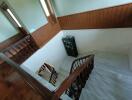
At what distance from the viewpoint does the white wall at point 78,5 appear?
281 centimetres

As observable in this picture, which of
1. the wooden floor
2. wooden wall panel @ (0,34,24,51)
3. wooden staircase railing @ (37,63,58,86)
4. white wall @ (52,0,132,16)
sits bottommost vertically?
wooden staircase railing @ (37,63,58,86)

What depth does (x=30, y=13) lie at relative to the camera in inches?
121

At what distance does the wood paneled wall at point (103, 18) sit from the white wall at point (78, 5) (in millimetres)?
106

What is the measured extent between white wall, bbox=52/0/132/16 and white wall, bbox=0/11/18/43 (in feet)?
5.20

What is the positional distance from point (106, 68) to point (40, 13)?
2.47 metres

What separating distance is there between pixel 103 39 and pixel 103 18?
2.19 ft

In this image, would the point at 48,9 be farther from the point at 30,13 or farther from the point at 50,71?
the point at 50,71

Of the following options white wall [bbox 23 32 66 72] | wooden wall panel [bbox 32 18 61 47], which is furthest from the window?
white wall [bbox 23 32 66 72]

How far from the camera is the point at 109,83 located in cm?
229

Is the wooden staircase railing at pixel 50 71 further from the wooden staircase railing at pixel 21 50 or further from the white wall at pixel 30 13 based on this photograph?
the white wall at pixel 30 13

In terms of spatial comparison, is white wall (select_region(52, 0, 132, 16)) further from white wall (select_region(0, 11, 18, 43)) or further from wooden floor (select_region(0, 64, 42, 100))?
wooden floor (select_region(0, 64, 42, 100))

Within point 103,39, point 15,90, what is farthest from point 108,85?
point 15,90

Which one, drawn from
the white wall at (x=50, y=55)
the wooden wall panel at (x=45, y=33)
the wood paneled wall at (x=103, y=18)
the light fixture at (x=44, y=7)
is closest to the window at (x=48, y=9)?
the light fixture at (x=44, y=7)

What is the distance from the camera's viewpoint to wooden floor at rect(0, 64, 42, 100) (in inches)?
69.1
